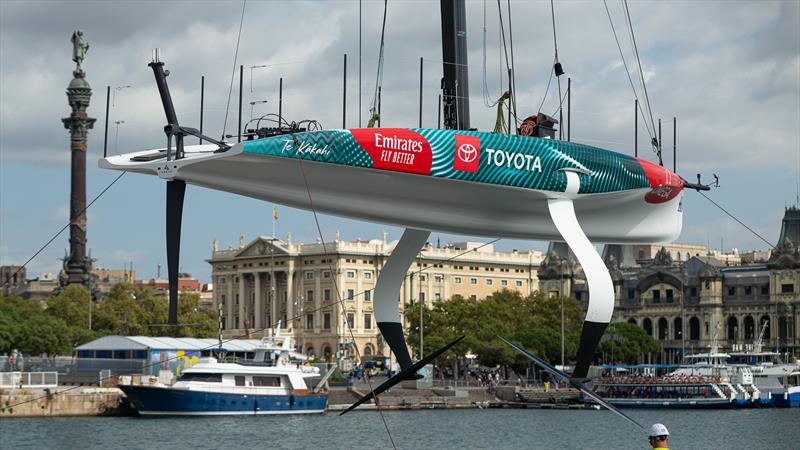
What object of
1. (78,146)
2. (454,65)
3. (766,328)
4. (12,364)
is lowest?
(12,364)

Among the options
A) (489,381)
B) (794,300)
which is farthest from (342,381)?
(794,300)

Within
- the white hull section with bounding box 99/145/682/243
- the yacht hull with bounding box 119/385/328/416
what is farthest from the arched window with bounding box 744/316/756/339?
the white hull section with bounding box 99/145/682/243

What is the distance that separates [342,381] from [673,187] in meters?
69.0

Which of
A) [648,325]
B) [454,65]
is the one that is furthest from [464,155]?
[648,325]

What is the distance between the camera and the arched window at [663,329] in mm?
143250

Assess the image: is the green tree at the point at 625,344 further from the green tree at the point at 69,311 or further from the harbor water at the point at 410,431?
the green tree at the point at 69,311

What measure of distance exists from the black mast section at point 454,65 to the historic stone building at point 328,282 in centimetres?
12336

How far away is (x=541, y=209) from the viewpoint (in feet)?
58.2

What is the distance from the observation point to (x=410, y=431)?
61906mm

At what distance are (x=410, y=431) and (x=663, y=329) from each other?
86067 mm

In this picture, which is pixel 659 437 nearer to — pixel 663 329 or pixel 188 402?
pixel 188 402

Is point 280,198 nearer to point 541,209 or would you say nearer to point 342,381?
point 541,209

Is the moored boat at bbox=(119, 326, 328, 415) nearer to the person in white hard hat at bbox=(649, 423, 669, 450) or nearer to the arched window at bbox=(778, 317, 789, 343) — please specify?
the person in white hard hat at bbox=(649, 423, 669, 450)

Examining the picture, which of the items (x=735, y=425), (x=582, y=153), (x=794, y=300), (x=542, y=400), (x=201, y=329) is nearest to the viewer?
(x=582, y=153)
